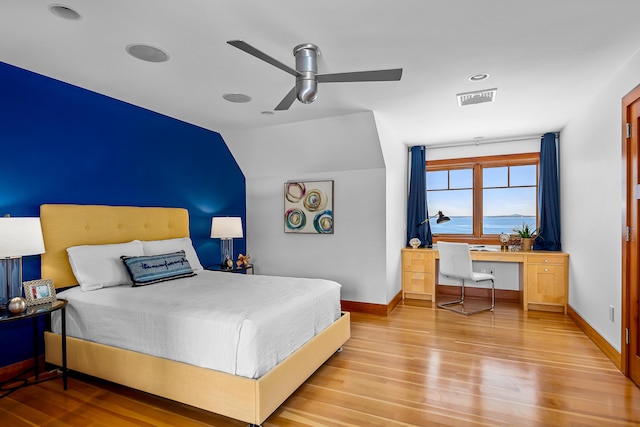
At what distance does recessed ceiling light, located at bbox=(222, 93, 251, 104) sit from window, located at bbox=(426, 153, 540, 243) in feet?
10.9

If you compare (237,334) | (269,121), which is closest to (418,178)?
(269,121)

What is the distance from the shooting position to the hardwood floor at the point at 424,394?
214 centimetres

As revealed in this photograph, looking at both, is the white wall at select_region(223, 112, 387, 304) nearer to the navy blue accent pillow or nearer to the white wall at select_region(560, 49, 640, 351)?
the navy blue accent pillow

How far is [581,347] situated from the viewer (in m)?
3.28

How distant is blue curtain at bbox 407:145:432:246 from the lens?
5438mm

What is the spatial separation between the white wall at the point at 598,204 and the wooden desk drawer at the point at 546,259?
0.41 ft

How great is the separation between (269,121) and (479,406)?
3.48 metres

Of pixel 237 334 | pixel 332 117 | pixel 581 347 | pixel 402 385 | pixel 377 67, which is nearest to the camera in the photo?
pixel 237 334

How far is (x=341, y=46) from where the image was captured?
239 centimetres

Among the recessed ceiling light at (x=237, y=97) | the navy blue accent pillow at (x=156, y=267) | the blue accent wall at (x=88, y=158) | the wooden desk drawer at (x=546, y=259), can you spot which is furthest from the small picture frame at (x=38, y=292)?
the wooden desk drawer at (x=546, y=259)

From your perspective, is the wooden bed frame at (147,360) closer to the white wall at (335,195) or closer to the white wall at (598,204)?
the white wall at (335,195)

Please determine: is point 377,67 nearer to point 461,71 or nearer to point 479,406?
point 461,71

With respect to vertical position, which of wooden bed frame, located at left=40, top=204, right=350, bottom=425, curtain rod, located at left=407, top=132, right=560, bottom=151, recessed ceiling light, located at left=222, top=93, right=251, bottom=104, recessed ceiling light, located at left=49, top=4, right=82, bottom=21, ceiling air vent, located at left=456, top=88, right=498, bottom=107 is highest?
recessed ceiling light, located at left=49, top=4, right=82, bottom=21

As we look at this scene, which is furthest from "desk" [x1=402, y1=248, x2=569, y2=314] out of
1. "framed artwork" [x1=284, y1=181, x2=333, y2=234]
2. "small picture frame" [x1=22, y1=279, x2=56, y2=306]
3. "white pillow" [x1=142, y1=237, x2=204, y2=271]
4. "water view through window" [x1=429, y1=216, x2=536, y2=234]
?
"small picture frame" [x1=22, y1=279, x2=56, y2=306]
